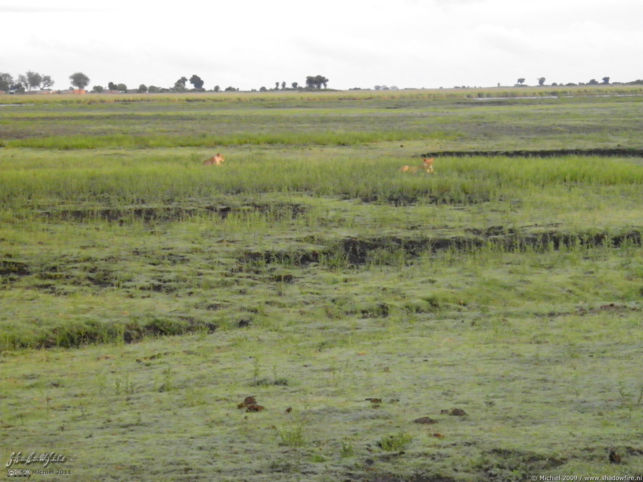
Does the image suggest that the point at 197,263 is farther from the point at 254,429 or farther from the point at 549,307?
the point at 254,429

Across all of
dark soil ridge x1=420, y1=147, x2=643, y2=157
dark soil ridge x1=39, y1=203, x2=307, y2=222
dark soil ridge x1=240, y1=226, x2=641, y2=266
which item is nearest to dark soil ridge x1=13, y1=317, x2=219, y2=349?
dark soil ridge x1=240, y1=226, x2=641, y2=266

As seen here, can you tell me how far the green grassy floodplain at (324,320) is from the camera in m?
4.18

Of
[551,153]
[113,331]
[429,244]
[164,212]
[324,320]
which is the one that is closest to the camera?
[113,331]

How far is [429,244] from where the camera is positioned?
10148 millimetres

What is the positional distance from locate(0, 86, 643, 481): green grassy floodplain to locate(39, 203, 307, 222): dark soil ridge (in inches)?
2.6

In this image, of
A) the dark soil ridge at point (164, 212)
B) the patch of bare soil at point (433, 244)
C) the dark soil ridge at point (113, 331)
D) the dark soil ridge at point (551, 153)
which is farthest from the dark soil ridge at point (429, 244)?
the dark soil ridge at point (551, 153)

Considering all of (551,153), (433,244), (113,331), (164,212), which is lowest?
(113,331)

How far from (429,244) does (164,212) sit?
163 inches

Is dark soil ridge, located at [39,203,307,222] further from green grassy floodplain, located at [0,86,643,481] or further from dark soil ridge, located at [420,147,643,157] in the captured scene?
dark soil ridge, located at [420,147,643,157]

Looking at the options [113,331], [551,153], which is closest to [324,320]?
[113,331]

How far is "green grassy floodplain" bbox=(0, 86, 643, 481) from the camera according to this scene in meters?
4.18

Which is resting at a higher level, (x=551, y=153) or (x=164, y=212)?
(x=551, y=153)

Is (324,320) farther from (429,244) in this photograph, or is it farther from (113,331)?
(429,244)

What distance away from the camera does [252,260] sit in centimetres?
941
